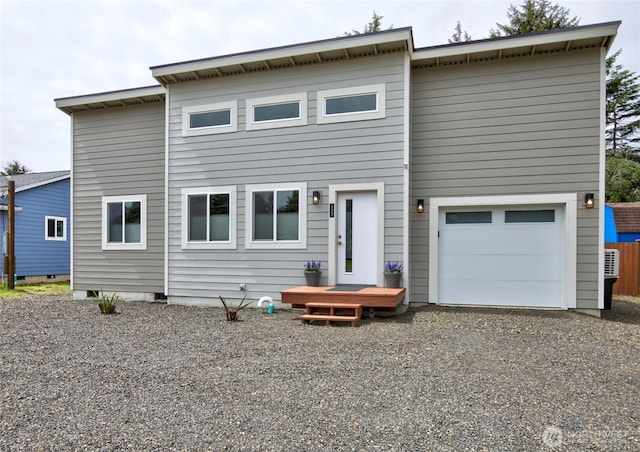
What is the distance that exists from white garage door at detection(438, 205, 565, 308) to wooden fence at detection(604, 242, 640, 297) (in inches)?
198

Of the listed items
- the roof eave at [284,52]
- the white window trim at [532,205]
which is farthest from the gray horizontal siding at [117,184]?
the white window trim at [532,205]

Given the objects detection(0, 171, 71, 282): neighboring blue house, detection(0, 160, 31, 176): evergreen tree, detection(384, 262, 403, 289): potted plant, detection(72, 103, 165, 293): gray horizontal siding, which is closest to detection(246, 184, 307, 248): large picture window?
detection(384, 262, 403, 289): potted plant

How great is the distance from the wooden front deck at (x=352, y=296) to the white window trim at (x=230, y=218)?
2.11 metres

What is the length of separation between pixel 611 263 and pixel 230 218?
23.2ft

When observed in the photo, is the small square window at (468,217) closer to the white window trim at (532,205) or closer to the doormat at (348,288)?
the white window trim at (532,205)

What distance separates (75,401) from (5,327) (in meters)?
4.28

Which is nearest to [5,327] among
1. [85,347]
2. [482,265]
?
[85,347]

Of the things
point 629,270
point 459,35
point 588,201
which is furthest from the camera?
point 459,35

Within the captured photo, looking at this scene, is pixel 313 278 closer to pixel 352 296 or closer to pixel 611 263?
pixel 352 296

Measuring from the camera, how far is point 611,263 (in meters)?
6.52

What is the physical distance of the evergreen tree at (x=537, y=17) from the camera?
15.7 meters

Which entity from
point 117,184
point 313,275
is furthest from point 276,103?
point 117,184

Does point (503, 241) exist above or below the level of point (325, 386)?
above

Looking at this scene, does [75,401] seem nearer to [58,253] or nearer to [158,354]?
[158,354]
